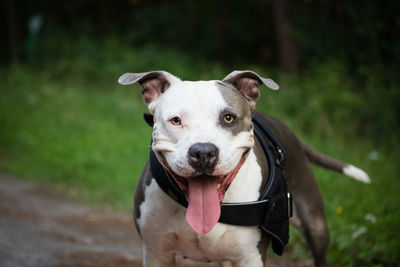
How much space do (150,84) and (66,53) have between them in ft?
46.1

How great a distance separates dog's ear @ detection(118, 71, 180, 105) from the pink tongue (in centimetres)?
69

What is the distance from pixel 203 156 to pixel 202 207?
0.31 metres

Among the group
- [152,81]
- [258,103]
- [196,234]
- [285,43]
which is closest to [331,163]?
[196,234]

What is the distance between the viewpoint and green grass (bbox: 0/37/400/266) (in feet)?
16.3

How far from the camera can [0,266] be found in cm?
419

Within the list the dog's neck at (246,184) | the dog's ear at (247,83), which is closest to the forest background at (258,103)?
the dog's neck at (246,184)

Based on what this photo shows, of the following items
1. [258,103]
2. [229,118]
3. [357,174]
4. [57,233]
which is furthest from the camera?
[258,103]

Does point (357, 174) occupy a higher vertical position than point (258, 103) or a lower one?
higher

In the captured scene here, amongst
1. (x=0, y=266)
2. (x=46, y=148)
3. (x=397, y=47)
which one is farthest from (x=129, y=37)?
(x=0, y=266)

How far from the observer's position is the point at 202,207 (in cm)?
254

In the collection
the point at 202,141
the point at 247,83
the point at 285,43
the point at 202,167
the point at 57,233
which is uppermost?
the point at 247,83

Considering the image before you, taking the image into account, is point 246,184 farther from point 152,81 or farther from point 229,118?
point 152,81

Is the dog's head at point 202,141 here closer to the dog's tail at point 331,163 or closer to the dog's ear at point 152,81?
the dog's ear at point 152,81

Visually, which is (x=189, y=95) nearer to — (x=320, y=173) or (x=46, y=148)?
(x=320, y=173)
